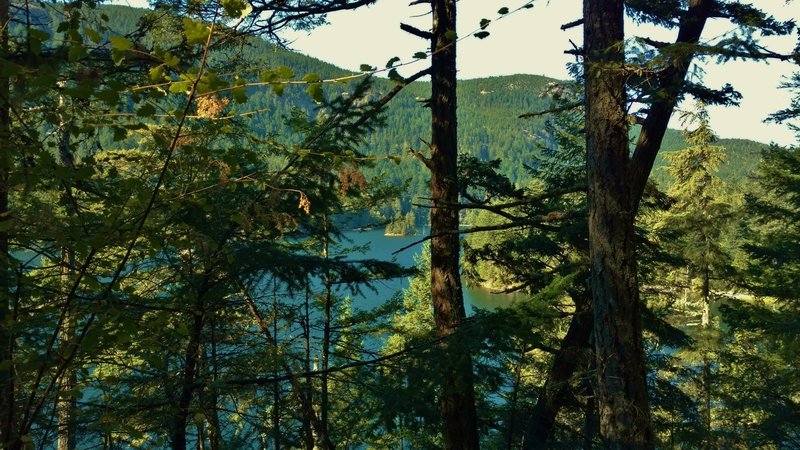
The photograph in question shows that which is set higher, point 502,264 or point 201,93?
point 201,93

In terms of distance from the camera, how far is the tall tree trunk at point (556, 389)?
7.03 meters

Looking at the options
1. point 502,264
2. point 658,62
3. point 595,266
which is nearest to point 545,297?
point 595,266

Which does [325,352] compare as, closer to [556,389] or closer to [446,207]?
[446,207]

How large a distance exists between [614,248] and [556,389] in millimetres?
3671

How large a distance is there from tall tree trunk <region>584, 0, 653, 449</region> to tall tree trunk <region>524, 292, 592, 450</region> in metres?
3.07

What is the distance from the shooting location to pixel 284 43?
516 centimetres

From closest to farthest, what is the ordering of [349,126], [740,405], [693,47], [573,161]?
1. [693,47]
2. [349,126]
3. [573,161]
4. [740,405]

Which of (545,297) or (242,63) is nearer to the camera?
(545,297)

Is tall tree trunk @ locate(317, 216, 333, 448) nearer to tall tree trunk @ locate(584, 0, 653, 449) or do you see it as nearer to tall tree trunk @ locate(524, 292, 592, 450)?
tall tree trunk @ locate(584, 0, 653, 449)

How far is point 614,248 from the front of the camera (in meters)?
3.62

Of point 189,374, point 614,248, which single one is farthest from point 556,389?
point 189,374

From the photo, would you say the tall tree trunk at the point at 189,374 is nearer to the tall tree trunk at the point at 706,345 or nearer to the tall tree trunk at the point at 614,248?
the tall tree trunk at the point at 614,248

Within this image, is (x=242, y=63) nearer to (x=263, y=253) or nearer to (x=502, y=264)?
(x=263, y=253)

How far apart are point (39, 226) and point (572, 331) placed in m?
6.51
